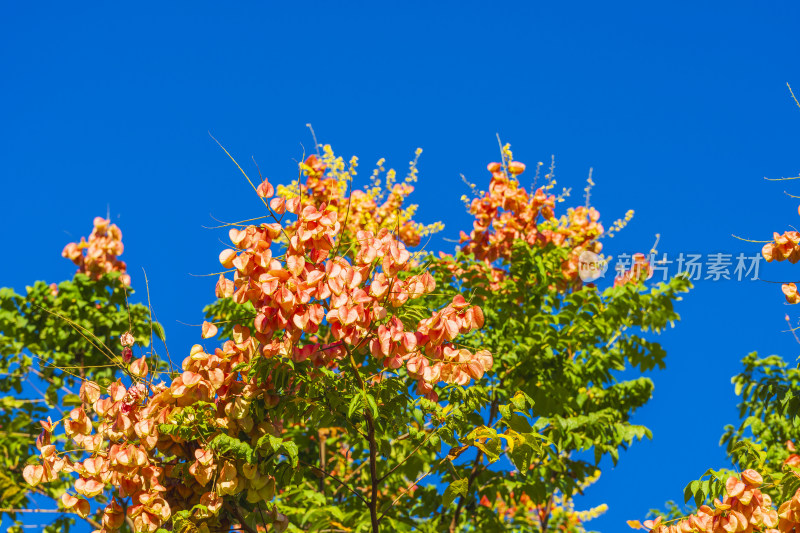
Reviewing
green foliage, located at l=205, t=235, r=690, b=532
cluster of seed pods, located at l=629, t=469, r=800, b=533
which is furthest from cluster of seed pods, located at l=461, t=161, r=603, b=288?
cluster of seed pods, located at l=629, t=469, r=800, b=533

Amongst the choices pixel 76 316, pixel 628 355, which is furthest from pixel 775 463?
pixel 76 316

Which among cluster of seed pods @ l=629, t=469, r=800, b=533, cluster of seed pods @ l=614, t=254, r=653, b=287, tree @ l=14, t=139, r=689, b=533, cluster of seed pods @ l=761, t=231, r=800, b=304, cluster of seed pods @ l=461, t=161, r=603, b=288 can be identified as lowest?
cluster of seed pods @ l=629, t=469, r=800, b=533

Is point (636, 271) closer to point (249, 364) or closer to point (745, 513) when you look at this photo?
point (745, 513)

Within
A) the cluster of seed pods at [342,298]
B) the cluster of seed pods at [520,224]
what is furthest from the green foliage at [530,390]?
the cluster of seed pods at [342,298]

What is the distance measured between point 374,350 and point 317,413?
0.43 m

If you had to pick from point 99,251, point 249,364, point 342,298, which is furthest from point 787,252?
point 99,251

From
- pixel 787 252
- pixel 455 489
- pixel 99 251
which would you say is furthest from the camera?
pixel 99 251

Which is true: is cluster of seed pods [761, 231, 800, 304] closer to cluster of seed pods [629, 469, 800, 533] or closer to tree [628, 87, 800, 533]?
tree [628, 87, 800, 533]

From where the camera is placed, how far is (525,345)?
5.64 metres

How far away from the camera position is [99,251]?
740cm

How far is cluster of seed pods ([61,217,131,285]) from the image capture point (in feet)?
24.3

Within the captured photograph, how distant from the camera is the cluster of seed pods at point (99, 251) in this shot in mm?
7406

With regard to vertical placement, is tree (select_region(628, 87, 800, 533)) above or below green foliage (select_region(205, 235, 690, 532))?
below

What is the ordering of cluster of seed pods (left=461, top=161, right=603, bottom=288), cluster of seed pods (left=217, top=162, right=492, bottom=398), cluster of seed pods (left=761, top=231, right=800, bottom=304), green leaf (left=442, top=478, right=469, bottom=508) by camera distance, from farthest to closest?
cluster of seed pods (left=461, top=161, right=603, bottom=288)
cluster of seed pods (left=761, top=231, right=800, bottom=304)
green leaf (left=442, top=478, right=469, bottom=508)
cluster of seed pods (left=217, top=162, right=492, bottom=398)
